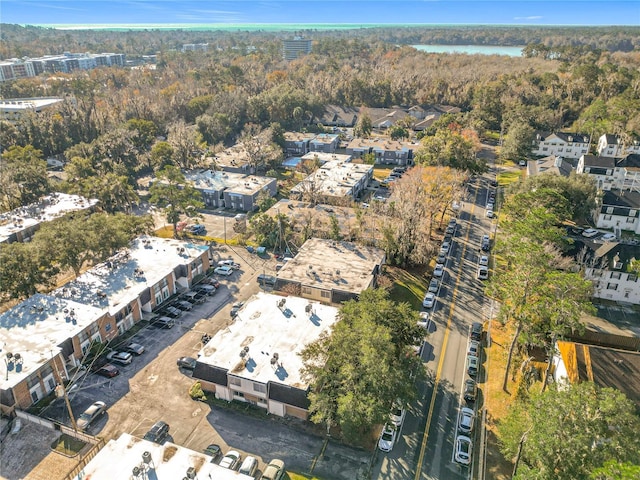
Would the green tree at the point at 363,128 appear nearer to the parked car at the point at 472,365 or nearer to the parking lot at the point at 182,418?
the parking lot at the point at 182,418

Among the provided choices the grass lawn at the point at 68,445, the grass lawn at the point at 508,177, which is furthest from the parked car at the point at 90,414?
the grass lawn at the point at 508,177

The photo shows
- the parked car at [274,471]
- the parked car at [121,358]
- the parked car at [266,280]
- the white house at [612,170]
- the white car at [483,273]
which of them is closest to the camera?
the parked car at [274,471]

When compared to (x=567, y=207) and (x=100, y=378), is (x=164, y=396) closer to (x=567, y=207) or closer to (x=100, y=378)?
(x=100, y=378)

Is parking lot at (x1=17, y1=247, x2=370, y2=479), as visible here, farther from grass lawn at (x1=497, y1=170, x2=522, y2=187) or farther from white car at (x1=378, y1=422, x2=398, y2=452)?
grass lawn at (x1=497, y1=170, x2=522, y2=187)

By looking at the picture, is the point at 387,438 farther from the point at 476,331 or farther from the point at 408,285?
the point at 408,285

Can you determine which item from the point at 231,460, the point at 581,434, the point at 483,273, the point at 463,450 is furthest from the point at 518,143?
the point at 231,460

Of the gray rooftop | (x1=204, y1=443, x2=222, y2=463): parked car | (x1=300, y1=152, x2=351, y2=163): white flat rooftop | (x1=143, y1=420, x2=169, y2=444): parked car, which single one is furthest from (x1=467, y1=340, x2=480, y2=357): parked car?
(x1=300, y1=152, x2=351, y2=163): white flat rooftop
